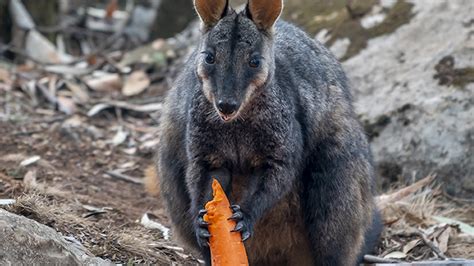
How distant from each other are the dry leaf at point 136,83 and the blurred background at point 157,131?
0.01 m

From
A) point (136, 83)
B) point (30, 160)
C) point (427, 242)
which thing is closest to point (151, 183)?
point (30, 160)

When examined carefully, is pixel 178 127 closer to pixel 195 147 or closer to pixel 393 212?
pixel 195 147

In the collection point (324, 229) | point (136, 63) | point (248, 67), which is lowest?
point (136, 63)

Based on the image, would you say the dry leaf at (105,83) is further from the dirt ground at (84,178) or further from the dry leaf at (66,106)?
the dirt ground at (84,178)

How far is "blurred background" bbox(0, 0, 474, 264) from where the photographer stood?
5848 millimetres

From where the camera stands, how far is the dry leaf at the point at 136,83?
979cm

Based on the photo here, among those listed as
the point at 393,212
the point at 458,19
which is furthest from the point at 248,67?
the point at 458,19

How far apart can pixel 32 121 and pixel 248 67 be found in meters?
4.29

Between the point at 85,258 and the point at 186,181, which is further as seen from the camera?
the point at 186,181

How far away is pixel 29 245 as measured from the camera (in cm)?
429

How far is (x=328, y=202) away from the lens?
5.36m

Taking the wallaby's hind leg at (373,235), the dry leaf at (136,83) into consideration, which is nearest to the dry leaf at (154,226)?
the wallaby's hind leg at (373,235)

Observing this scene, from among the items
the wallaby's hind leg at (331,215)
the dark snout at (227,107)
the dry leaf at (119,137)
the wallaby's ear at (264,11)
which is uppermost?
the wallaby's ear at (264,11)

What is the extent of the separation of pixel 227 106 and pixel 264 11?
66 cm
